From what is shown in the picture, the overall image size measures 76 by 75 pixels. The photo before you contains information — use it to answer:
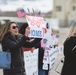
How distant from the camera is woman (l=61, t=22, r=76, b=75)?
3.63 m

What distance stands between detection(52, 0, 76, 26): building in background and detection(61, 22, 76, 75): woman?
1373 centimetres

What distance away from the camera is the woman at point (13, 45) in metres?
4.21

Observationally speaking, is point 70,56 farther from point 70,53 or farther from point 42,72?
point 42,72

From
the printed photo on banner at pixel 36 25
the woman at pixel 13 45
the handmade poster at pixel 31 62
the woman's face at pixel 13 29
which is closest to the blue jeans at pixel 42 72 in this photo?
the handmade poster at pixel 31 62

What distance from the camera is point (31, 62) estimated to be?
4645 mm

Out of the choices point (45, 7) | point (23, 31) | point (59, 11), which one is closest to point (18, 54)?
point (23, 31)

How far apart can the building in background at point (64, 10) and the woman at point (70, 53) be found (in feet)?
45.0

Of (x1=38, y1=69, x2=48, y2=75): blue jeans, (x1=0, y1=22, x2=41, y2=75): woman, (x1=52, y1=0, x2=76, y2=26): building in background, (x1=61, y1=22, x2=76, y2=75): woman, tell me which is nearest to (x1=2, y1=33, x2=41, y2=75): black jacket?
(x1=0, y1=22, x2=41, y2=75): woman

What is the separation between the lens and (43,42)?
15.2ft

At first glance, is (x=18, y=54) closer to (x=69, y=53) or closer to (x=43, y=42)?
(x=43, y=42)

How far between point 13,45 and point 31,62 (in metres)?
0.57

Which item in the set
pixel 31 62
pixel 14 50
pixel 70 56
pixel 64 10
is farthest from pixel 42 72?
pixel 64 10

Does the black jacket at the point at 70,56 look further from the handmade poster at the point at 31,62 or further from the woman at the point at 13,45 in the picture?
the handmade poster at the point at 31,62

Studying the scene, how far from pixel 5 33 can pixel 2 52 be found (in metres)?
0.28
